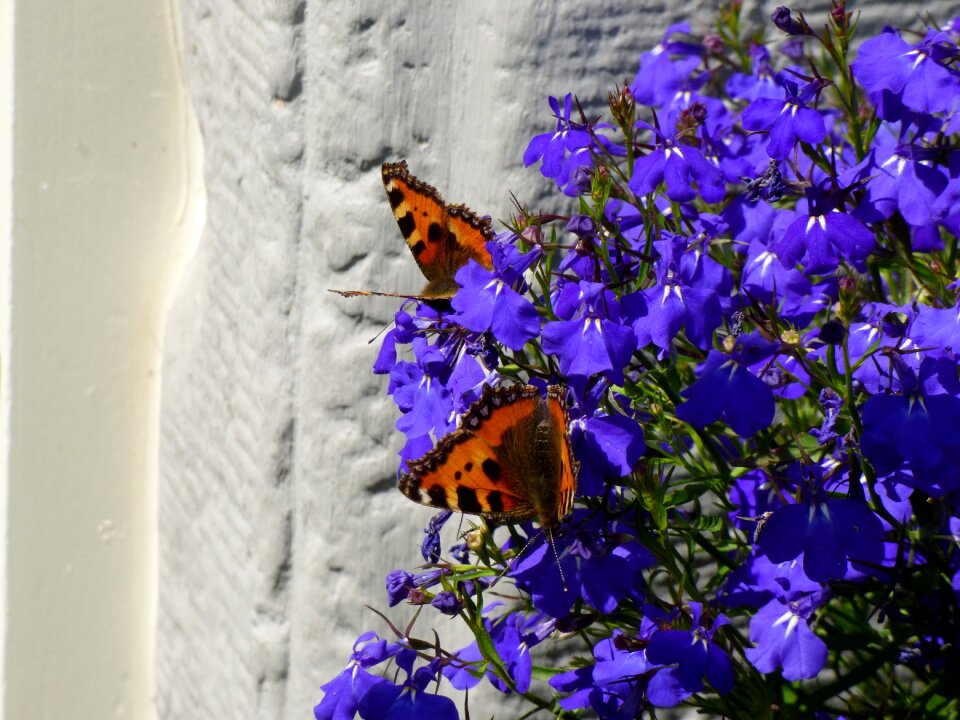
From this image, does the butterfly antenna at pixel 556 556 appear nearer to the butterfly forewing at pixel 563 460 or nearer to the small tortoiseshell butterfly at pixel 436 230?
the butterfly forewing at pixel 563 460

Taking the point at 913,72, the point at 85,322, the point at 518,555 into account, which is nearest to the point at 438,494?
the point at 518,555

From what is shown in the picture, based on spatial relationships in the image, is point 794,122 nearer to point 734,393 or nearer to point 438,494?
point 734,393

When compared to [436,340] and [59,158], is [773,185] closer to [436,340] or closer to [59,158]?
[436,340]

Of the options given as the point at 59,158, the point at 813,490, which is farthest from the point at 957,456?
the point at 59,158

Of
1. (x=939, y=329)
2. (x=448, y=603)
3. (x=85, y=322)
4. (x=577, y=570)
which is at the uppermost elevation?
(x=939, y=329)

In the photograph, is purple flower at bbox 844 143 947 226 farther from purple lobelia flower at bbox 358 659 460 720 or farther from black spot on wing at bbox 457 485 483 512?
purple lobelia flower at bbox 358 659 460 720

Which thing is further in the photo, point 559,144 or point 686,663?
point 559,144

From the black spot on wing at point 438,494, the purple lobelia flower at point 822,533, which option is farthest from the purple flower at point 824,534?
the black spot on wing at point 438,494
